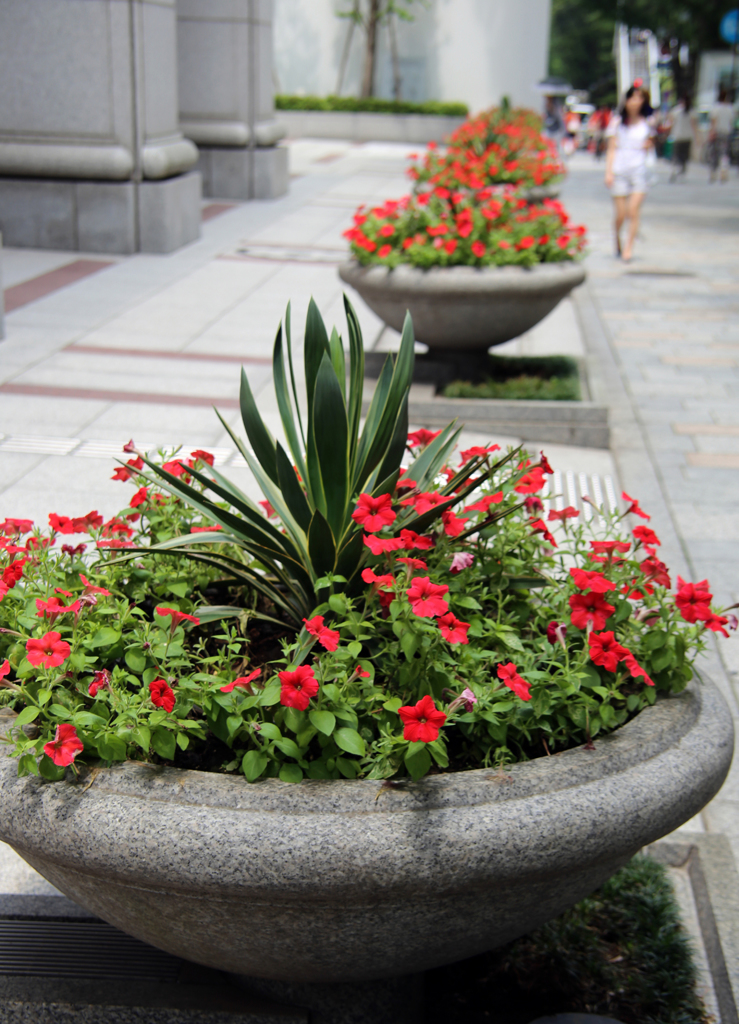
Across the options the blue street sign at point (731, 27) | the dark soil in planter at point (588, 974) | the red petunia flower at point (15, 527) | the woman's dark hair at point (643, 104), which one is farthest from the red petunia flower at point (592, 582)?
the blue street sign at point (731, 27)

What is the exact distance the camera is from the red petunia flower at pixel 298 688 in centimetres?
167

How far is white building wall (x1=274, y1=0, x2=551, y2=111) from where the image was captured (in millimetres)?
33594

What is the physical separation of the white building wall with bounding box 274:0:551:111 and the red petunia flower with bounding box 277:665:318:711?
3539cm

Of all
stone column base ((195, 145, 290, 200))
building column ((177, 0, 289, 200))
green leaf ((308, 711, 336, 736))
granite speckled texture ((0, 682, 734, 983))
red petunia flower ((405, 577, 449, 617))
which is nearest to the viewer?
granite speckled texture ((0, 682, 734, 983))

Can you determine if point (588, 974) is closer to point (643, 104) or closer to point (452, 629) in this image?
point (452, 629)

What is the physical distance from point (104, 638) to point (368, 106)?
3200 cm

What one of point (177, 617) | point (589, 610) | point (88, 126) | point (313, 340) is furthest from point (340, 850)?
point (88, 126)

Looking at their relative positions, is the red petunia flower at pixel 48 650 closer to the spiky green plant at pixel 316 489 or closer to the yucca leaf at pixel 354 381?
the spiky green plant at pixel 316 489

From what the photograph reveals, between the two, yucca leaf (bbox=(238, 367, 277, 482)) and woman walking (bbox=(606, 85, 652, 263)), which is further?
woman walking (bbox=(606, 85, 652, 263))

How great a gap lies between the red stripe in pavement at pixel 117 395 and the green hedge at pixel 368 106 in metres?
27.3

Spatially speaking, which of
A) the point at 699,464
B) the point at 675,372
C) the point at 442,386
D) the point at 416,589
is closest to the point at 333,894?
the point at 416,589

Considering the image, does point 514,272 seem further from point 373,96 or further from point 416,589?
point 373,96

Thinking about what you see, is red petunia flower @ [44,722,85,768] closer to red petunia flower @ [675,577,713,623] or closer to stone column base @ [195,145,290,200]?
red petunia flower @ [675,577,713,623]

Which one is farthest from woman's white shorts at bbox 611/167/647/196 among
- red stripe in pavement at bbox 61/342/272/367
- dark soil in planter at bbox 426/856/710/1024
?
dark soil in planter at bbox 426/856/710/1024
